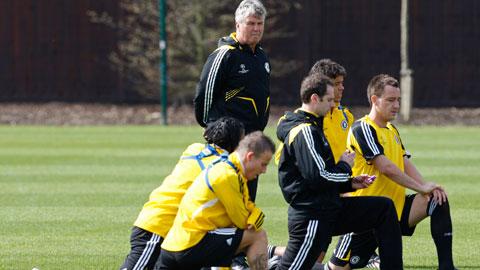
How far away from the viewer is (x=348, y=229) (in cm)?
812

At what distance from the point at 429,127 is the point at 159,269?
17.6 m

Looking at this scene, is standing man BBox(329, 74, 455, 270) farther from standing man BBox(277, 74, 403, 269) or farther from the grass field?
the grass field

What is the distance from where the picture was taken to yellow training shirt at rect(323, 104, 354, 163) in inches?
369

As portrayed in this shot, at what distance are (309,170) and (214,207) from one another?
75 cm

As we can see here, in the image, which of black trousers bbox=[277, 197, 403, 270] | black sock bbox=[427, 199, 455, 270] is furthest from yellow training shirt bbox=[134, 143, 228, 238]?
black sock bbox=[427, 199, 455, 270]

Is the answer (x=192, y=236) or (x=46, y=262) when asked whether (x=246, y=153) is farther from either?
(x=46, y=262)

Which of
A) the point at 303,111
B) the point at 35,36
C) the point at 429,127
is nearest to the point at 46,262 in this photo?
the point at 303,111

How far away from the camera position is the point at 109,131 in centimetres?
2317

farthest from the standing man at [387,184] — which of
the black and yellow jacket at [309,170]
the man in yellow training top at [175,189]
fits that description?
the man in yellow training top at [175,189]

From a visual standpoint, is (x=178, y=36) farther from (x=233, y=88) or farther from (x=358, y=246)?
(x=358, y=246)

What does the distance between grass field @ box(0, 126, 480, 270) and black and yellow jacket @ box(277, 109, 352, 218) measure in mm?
1794

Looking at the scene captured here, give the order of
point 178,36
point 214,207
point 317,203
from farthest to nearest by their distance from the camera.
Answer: point 178,36 < point 317,203 < point 214,207

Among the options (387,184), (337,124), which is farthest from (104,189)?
(387,184)

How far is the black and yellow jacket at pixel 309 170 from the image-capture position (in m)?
7.73
